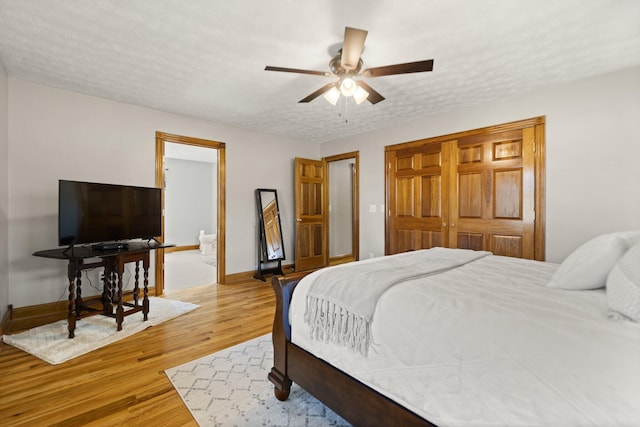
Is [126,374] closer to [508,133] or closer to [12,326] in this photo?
[12,326]

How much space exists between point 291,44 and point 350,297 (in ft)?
6.50

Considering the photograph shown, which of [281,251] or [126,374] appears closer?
[126,374]

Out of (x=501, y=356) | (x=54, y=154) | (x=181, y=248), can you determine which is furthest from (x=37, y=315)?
(x=181, y=248)

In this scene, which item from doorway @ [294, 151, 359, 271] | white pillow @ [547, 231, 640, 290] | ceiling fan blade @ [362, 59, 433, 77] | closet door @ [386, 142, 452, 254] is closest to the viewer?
white pillow @ [547, 231, 640, 290]

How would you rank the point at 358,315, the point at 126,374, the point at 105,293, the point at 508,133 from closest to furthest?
the point at 358,315 → the point at 126,374 → the point at 105,293 → the point at 508,133

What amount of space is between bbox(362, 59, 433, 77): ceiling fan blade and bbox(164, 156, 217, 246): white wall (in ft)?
23.4

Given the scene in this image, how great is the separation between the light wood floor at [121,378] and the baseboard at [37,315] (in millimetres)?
564

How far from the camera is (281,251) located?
506 cm

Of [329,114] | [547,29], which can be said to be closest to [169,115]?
[329,114]

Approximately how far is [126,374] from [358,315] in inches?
72.3

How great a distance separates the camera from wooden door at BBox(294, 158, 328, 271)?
5.21 meters

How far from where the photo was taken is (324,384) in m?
1.51

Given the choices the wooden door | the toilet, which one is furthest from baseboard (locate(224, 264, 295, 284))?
the toilet

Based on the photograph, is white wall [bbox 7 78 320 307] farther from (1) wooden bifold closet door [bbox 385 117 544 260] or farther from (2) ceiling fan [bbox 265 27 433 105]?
(1) wooden bifold closet door [bbox 385 117 544 260]
